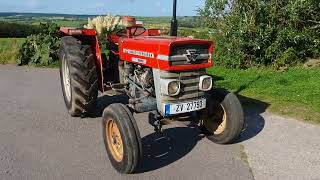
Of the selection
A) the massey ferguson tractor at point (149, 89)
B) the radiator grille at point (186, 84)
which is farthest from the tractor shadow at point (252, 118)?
the radiator grille at point (186, 84)

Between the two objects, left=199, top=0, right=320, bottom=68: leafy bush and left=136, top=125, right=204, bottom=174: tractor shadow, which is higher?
left=199, top=0, right=320, bottom=68: leafy bush

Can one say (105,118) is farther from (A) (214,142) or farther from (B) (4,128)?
(B) (4,128)

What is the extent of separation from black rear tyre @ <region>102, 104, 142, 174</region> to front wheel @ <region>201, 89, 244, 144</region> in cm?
139

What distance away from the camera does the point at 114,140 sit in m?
5.23

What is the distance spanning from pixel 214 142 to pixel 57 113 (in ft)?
9.91

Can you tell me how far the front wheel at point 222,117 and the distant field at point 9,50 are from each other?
34.8 feet

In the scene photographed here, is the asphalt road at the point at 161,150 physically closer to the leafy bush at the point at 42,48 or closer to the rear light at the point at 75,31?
the rear light at the point at 75,31

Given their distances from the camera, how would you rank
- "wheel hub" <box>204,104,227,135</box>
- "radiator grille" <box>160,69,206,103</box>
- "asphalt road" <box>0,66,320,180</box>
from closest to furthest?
"asphalt road" <box>0,66,320,180</box>
"radiator grille" <box>160,69,206,103</box>
"wheel hub" <box>204,104,227,135</box>

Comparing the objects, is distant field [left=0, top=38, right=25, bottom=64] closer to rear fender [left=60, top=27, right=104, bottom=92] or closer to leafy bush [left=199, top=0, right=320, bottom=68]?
leafy bush [left=199, top=0, right=320, bottom=68]

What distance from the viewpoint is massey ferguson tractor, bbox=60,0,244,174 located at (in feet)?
16.5

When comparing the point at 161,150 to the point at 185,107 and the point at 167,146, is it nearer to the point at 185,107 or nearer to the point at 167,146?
the point at 167,146

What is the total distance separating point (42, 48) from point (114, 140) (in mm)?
9902

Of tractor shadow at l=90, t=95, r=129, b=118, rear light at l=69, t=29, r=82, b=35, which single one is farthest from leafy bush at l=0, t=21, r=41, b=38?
rear light at l=69, t=29, r=82, b=35

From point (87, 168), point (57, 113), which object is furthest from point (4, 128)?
point (87, 168)
